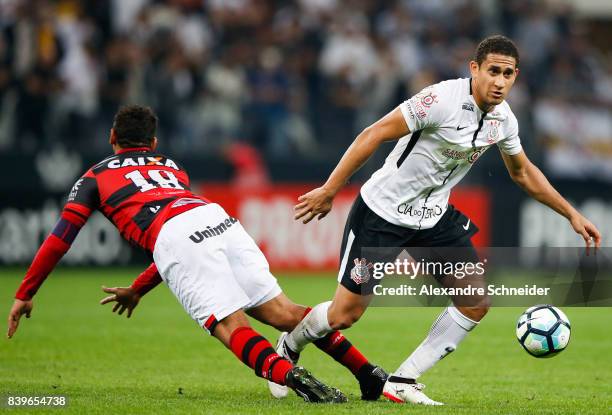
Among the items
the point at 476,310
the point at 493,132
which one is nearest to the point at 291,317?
the point at 476,310

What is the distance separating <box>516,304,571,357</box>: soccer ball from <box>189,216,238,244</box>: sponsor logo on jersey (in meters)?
2.04

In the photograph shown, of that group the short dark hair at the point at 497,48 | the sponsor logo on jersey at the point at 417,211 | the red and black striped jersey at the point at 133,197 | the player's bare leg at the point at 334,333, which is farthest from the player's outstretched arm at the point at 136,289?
the short dark hair at the point at 497,48

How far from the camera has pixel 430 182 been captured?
6645 millimetres

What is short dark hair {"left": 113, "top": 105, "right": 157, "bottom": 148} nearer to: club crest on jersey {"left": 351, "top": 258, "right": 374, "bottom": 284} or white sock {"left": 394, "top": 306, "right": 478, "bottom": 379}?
club crest on jersey {"left": 351, "top": 258, "right": 374, "bottom": 284}

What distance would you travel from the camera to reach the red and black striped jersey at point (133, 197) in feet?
21.2

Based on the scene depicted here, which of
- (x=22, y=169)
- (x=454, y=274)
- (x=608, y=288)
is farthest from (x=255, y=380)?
(x=22, y=169)

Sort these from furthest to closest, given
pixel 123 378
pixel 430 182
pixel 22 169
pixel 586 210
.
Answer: pixel 586 210 → pixel 22 169 → pixel 123 378 → pixel 430 182

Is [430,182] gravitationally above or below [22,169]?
above

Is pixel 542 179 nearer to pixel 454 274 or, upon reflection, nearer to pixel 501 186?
pixel 454 274

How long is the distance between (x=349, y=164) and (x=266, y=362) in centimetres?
127

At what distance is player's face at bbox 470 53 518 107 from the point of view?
641 centimetres

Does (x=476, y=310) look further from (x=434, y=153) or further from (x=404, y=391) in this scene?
(x=434, y=153)

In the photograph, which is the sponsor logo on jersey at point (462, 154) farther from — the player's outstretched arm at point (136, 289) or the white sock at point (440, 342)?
the player's outstretched arm at point (136, 289)

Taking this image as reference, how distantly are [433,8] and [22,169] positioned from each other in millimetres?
8726
